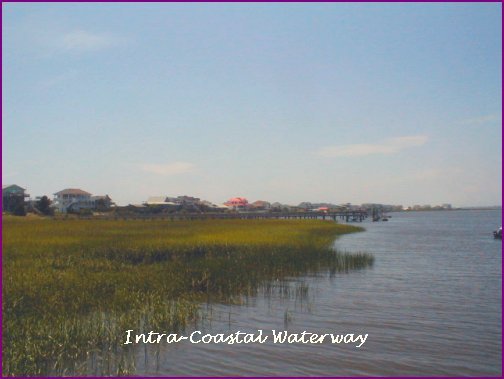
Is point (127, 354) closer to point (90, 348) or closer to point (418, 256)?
point (90, 348)

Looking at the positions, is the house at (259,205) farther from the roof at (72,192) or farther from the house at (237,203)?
the roof at (72,192)

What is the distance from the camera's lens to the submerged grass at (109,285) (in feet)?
35.2

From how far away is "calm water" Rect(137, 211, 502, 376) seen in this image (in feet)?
36.5

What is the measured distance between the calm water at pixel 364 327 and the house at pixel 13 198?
65.5 metres

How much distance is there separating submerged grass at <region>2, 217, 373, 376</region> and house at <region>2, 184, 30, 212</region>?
55.5 meters

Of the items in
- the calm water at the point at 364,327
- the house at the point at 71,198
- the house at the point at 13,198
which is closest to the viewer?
the calm water at the point at 364,327

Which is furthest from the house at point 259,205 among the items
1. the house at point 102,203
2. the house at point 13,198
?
the house at point 13,198

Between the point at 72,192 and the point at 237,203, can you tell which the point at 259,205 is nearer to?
the point at 237,203

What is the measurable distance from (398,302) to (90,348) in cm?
1081

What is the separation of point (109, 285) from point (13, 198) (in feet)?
253

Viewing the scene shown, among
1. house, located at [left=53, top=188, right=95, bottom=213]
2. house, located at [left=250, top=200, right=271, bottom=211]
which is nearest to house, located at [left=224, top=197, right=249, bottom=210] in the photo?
house, located at [left=250, top=200, right=271, bottom=211]

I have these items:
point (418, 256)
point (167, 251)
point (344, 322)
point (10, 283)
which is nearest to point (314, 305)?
point (344, 322)

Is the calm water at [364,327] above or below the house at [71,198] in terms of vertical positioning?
below

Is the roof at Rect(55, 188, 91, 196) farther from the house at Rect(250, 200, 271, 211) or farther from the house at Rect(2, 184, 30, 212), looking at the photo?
the house at Rect(250, 200, 271, 211)
